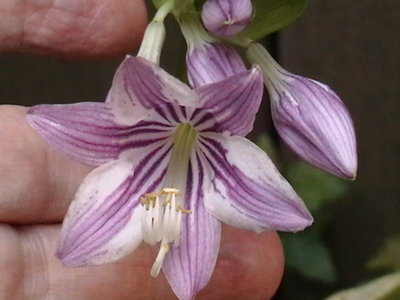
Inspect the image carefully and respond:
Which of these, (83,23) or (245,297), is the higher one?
(83,23)

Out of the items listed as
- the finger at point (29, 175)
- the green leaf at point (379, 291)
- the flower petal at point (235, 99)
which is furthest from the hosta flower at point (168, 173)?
the green leaf at point (379, 291)

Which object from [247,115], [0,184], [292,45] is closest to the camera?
[247,115]

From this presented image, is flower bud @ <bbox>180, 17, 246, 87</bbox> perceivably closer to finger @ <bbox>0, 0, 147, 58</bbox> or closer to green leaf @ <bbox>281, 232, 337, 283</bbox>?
finger @ <bbox>0, 0, 147, 58</bbox>

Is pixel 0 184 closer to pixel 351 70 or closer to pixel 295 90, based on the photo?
pixel 295 90

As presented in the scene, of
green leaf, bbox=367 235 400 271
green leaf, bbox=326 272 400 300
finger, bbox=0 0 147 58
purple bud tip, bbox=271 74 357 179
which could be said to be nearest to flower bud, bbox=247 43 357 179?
purple bud tip, bbox=271 74 357 179

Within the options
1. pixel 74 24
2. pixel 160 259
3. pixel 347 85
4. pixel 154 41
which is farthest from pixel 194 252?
pixel 347 85

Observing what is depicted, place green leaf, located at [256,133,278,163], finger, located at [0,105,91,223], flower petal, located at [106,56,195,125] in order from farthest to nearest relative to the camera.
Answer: green leaf, located at [256,133,278,163], finger, located at [0,105,91,223], flower petal, located at [106,56,195,125]

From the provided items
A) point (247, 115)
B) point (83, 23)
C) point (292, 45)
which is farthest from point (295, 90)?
point (292, 45)
